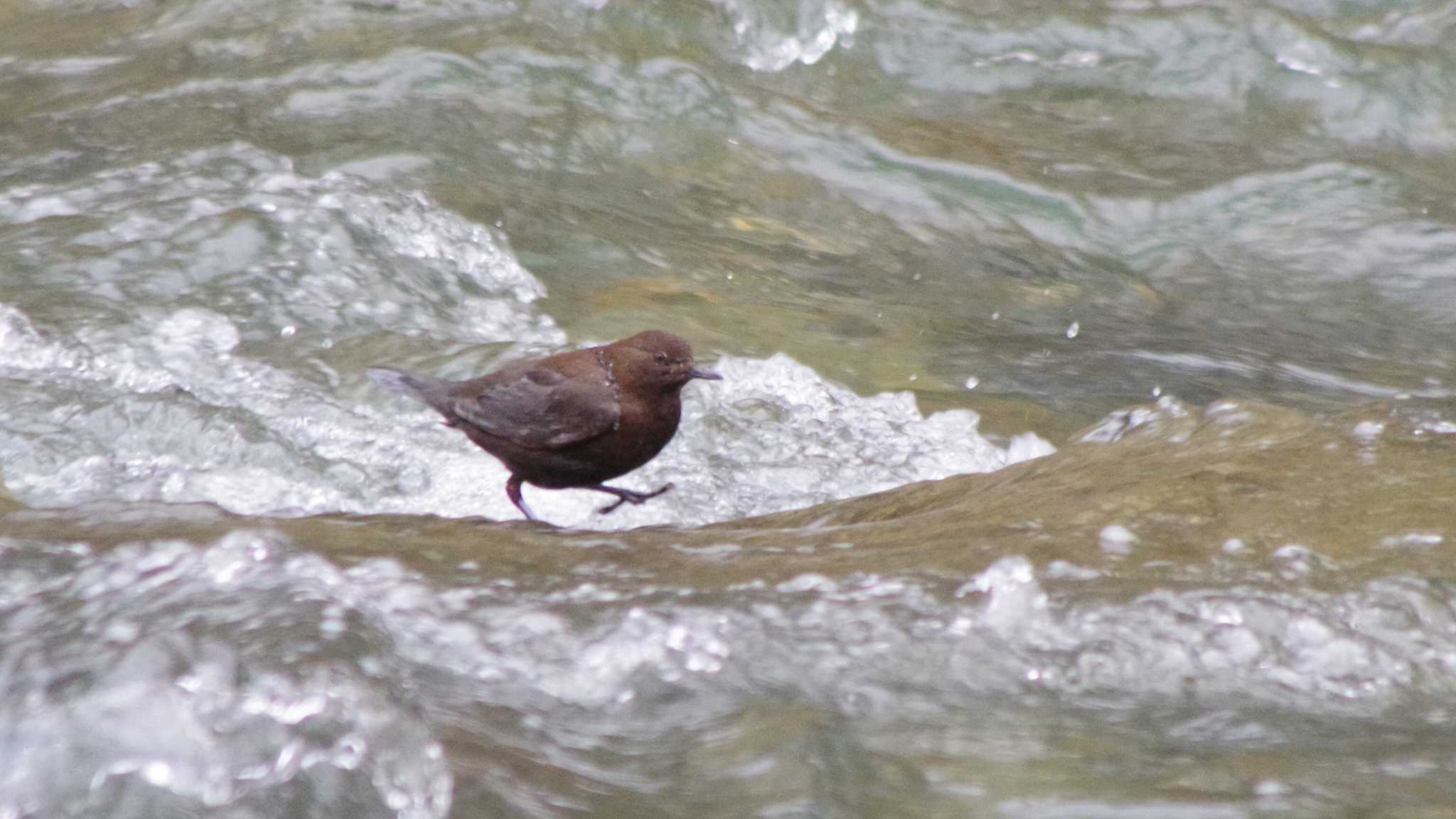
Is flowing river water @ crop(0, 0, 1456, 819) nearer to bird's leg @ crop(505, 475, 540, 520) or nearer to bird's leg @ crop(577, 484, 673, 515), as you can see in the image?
bird's leg @ crop(577, 484, 673, 515)

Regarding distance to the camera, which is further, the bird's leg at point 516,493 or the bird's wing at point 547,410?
the bird's leg at point 516,493

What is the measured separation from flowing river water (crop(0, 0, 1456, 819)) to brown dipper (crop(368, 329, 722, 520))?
26cm

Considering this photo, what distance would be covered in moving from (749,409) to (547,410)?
100cm

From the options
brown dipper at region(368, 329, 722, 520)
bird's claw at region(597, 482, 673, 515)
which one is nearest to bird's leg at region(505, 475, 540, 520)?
brown dipper at region(368, 329, 722, 520)

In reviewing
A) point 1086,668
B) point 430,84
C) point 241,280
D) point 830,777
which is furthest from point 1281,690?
point 430,84

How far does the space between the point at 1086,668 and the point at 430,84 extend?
508cm

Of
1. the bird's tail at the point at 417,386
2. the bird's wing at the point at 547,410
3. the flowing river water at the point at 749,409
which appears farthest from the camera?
the bird's tail at the point at 417,386

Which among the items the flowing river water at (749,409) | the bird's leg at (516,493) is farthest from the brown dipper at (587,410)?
the flowing river water at (749,409)

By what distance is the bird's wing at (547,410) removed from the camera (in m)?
4.70

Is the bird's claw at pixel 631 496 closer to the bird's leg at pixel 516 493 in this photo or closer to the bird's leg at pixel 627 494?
the bird's leg at pixel 627 494

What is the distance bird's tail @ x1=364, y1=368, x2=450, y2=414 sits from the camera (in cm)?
509

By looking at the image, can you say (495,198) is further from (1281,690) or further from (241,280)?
(1281,690)

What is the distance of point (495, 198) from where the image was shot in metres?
6.57

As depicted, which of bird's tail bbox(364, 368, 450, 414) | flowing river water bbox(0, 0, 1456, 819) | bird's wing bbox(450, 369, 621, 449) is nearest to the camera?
flowing river water bbox(0, 0, 1456, 819)
